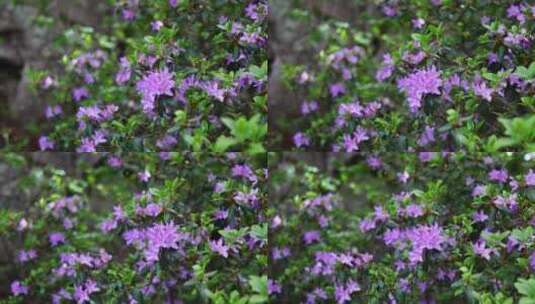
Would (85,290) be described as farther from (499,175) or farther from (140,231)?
(499,175)

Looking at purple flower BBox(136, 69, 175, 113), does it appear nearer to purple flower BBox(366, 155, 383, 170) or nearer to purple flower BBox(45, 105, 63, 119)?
purple flower BBox(45, 105, 63, 119)

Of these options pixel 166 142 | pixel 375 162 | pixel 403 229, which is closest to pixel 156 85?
pixel 166 142

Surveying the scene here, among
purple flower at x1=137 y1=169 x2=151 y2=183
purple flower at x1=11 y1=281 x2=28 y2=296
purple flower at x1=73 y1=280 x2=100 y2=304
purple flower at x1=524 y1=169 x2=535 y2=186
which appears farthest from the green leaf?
purple flower at x1=11 y1=281 x2=28 y2=296

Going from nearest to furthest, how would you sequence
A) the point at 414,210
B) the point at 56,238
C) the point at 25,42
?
the point at 414,210, the point at 56,238, the point at 25,42

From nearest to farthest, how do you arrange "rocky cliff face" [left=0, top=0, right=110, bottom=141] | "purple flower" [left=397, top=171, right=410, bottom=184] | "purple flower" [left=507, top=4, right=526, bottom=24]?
"purple flower" [left=507, top=4, right=526, bottom=24] < "purple flower" [left=397, top=171, right=410, bottom=184] < "rocky cliff face" [left=0, top=0, right=110, bottom=141]

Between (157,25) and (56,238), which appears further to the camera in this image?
(56,238)

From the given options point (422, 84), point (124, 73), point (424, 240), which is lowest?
point (424, 240)

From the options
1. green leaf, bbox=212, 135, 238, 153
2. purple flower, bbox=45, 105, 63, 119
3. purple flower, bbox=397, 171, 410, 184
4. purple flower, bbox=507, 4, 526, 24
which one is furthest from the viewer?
purple flower, bbox=45, 105, 63, 119

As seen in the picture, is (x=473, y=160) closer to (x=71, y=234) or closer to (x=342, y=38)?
(x=342, y=38)
